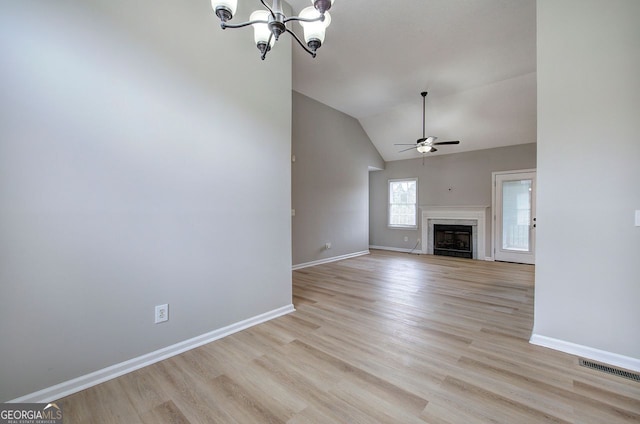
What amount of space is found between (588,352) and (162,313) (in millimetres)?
3339

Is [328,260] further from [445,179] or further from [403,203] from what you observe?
[445,179]

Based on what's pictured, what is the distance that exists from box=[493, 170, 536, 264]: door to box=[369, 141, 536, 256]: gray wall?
183mm

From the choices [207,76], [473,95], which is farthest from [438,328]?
[473,95]

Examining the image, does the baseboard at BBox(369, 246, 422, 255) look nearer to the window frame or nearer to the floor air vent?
the window frame

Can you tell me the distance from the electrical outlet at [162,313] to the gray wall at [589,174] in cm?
310

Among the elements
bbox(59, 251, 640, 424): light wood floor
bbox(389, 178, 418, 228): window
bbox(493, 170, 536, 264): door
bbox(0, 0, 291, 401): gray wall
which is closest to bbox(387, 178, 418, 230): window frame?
bbox(389, 178, 418, 228): window

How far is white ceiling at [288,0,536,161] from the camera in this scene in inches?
121

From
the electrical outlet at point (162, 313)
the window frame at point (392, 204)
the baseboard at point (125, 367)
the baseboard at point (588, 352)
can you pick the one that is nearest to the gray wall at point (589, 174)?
the baseboard at point (588, 352)

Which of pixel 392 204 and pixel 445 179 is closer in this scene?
pixel 445 179

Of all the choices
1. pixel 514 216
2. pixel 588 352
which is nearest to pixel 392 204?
pixel 514 216

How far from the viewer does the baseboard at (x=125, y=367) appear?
5.26 feet

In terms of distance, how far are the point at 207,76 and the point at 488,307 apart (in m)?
3.89

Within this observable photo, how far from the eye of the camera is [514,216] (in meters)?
5.92

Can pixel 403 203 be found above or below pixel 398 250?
above
